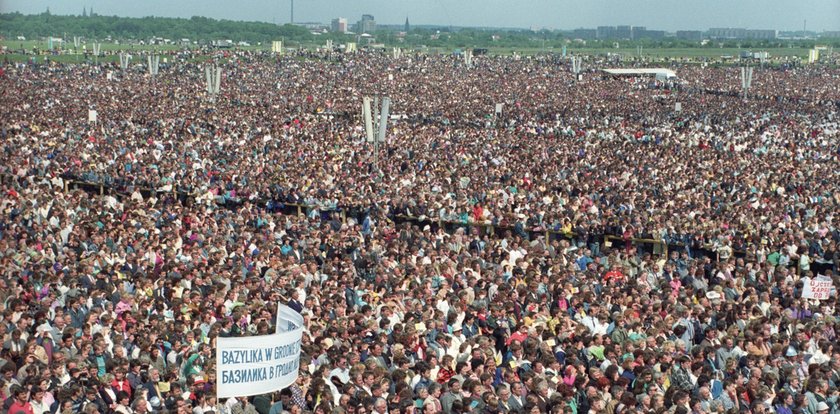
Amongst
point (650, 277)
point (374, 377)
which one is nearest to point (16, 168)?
point (650, 277)

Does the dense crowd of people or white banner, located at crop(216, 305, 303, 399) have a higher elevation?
white banner, located at crop(216, 305, 303, 399)

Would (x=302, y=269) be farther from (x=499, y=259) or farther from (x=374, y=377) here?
(x=374, y=377)

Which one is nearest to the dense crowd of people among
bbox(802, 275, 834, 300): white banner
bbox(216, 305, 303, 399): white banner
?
bbox(802, 275, 834, 300): white banner

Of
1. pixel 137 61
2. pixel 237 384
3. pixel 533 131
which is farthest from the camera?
pixel 137 61

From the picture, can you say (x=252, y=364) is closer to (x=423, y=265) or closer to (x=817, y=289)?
(x=423, y=265)

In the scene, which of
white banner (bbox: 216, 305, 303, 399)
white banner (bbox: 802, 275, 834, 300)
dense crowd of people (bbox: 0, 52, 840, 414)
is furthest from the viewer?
white banner (bbox: 802, 275, 834, 300)

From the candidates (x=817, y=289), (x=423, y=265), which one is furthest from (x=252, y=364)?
(x=817, y=289)

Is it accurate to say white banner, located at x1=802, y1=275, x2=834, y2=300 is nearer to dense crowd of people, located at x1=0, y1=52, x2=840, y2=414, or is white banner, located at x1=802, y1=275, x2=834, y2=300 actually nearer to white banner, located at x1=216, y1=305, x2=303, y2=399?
dense crowd of people, located at x1=0, y1=52, x2=840, y2=414
